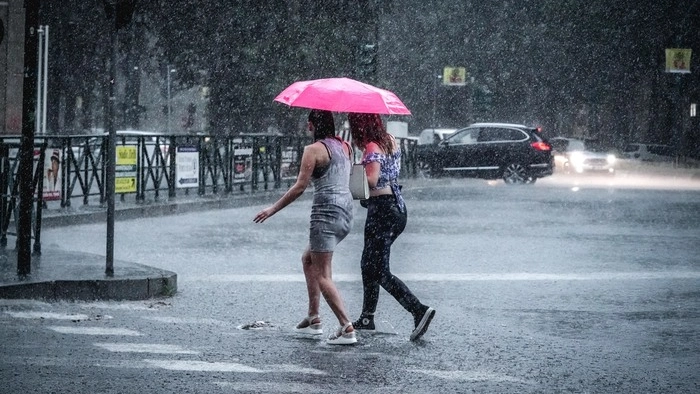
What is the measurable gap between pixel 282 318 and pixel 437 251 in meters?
5.52

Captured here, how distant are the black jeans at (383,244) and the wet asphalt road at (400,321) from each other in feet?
1.10

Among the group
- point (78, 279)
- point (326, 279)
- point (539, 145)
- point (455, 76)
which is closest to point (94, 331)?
point (326, 279)

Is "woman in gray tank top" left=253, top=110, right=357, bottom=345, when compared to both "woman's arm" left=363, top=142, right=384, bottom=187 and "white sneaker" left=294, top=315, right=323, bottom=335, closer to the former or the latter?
"woman's arm" left=363, top=142, right=384, bottom=187

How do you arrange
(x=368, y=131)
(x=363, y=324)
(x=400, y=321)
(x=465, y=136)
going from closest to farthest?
1. (x=368, y=131)
2. (x=363, y=324)
3. (x=400, y=321)
4. (x=465, y=136)

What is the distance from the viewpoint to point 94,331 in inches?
333

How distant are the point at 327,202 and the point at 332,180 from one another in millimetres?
149

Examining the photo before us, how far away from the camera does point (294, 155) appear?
27250mm

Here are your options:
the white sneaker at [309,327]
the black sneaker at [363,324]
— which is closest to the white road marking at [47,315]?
the white sneaker at [309,327]

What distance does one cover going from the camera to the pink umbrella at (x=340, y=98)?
8148 millimetres

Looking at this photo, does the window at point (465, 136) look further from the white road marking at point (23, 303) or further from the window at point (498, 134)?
the white road marking at point (23, 303)

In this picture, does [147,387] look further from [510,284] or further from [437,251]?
[437,251]

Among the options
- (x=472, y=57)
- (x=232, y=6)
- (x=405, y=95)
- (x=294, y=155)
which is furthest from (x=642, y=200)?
(x=405, y=95)

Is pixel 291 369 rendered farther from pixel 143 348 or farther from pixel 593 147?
pixel 593 147

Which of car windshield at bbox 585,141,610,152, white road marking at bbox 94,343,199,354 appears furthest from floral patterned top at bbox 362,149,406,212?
car windshield at bbox 585,141,610,152
